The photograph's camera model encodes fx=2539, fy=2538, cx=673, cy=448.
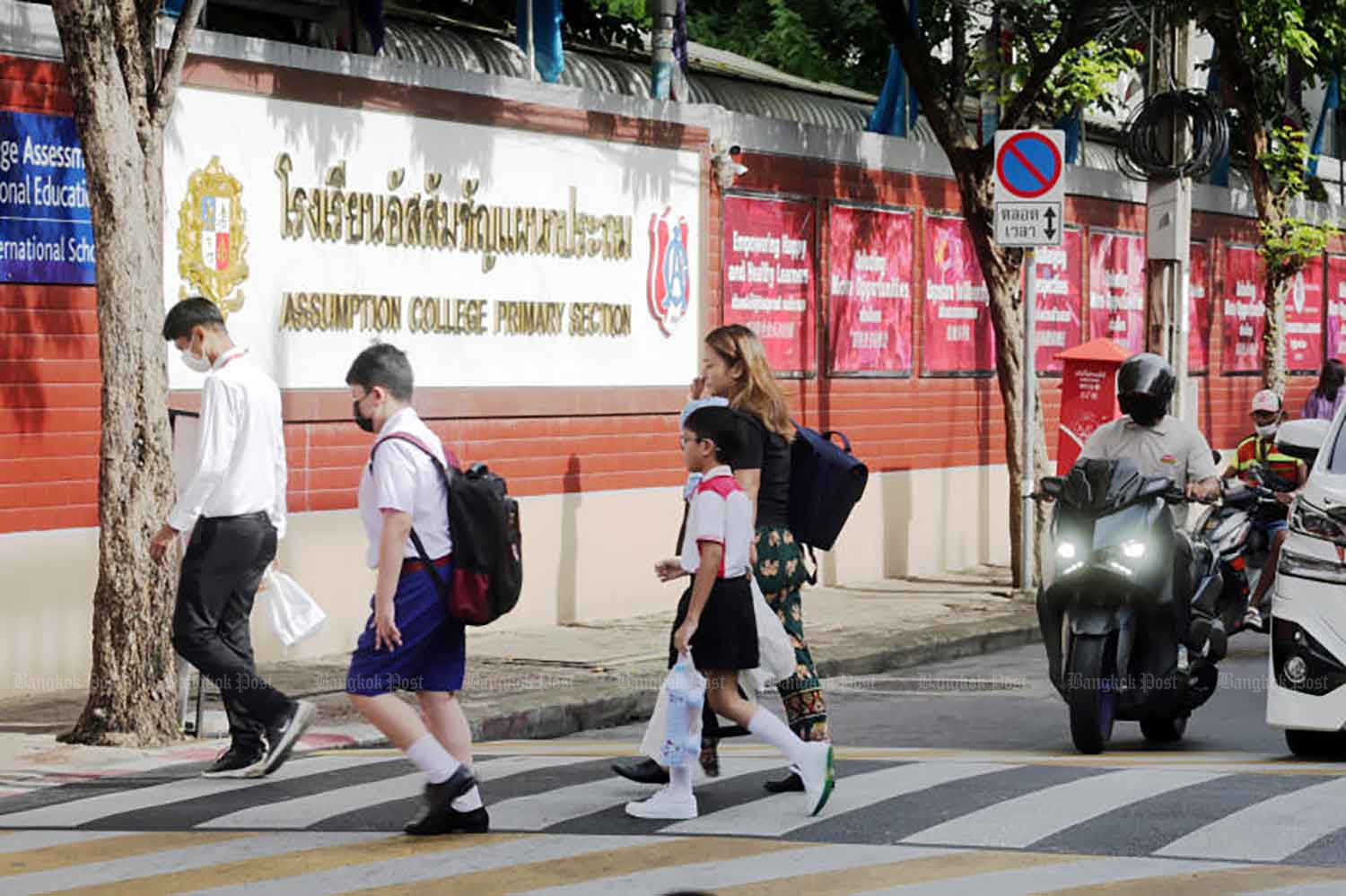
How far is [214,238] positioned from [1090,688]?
5.63 meters

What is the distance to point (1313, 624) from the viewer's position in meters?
10.3

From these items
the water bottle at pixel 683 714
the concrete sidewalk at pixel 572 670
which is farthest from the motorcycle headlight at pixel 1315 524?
the concrete sidewalk at pixel 572 670

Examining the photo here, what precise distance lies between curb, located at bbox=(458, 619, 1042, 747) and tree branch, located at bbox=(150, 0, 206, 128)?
114 inches

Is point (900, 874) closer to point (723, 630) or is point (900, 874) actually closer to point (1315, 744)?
point (723, 630)

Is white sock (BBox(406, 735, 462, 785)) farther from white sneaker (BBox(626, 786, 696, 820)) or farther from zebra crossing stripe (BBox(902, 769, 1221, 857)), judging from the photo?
zebra crossing stripe (BBox(902, 769, 1221, 857))

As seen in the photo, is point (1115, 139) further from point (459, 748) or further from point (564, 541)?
point (459, 748)

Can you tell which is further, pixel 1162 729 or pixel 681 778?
pixel 1162 729

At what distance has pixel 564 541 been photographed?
16438 millimetres

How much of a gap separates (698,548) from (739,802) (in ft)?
3.41

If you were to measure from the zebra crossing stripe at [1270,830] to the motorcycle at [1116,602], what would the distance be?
148 centimetres

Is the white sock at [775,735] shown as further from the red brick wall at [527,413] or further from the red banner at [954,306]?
the red banner at [954,306]

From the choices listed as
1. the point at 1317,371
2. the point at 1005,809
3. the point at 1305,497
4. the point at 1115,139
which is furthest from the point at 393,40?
the point at 1317,371

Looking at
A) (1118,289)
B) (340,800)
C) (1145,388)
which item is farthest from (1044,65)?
(340,800)

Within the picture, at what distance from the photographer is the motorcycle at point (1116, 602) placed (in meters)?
10.6
